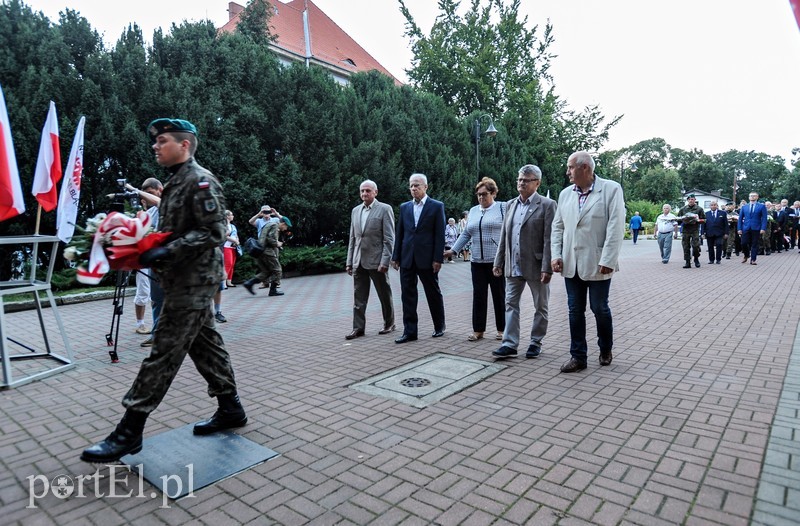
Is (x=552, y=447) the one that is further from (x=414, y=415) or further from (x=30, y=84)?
(x=30, y=84)

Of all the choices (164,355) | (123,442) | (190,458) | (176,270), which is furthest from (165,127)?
(190,458)

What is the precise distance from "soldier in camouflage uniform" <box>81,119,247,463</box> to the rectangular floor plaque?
0.18m

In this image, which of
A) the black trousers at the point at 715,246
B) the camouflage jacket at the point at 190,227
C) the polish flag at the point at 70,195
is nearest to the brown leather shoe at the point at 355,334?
the polish flag at the point at 70,195

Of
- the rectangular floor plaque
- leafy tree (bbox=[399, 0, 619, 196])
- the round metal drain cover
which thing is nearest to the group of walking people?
the round metal drain cover

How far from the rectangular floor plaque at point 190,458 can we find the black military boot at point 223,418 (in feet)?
0.15

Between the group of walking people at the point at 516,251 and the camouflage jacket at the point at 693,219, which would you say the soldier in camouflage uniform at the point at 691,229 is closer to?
the camouflage jacket at the point at 693,219

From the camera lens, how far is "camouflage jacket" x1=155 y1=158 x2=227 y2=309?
3.10 metres

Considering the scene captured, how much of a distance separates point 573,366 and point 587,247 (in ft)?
3.72

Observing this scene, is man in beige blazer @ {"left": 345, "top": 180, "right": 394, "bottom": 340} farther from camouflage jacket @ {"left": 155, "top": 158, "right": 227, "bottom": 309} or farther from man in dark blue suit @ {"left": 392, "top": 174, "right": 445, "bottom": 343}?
camouflage jacket @ {"left": 155, "top": 158, "right": 227, "bottom": 309}

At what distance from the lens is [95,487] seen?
2859 millimetres

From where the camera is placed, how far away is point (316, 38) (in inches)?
1635

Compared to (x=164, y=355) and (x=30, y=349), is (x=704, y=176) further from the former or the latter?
(x=164, y=355)

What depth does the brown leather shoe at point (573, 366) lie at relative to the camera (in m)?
4.85

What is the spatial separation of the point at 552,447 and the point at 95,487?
269cm
